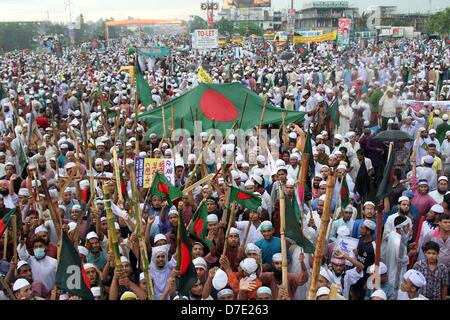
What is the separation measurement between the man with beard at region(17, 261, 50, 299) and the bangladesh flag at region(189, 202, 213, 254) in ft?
4.06

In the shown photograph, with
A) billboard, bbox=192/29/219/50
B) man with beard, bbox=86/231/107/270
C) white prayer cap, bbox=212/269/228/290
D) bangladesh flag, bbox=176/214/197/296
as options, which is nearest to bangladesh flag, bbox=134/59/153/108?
man with beard, bbox=86/231/107/270

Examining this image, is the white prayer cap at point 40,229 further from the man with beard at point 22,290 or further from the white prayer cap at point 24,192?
the white prayer cap at point 24,192

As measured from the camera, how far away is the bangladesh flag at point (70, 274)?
393 centimetres

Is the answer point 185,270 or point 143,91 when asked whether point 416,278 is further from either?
point 143,91

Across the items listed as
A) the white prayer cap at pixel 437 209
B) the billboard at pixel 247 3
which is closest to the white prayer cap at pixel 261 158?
the white prayer cap at pixel 437 209

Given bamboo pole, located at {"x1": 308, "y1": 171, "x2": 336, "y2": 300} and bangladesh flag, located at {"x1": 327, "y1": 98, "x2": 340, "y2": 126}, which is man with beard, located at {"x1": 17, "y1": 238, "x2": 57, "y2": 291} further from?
bangladesh flag, located at {"x1": 327, "y1": 98, "x2": 340, "y2": 126}

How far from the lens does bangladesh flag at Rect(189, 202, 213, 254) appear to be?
5.01m

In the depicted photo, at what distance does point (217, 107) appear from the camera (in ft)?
34.0

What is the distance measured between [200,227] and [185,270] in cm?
100
